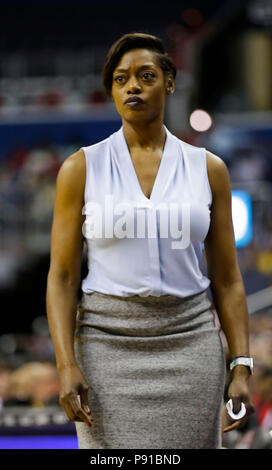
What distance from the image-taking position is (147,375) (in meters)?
1.55

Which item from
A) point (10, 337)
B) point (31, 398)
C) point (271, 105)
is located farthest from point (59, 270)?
point (271, 105)

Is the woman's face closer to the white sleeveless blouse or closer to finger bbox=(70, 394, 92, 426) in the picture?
the white sleeveless blouse

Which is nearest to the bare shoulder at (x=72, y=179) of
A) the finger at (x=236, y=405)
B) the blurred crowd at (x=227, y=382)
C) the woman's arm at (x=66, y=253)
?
the woman's arm at (x=66, y=253)

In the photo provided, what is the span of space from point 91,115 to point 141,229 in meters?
6.84

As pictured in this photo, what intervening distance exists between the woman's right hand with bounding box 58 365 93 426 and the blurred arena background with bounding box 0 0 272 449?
2.49 m

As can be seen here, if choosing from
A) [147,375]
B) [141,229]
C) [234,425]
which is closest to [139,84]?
[141,229]

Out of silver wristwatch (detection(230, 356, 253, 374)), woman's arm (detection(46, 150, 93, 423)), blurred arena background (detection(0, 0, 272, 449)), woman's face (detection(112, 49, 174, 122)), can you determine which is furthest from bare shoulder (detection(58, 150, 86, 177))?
blurred arena background (detection(0, 0, 272, 449))

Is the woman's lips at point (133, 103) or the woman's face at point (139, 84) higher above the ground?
the woman's face at point (139, 84)

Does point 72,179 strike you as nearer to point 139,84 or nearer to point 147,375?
point 139,84

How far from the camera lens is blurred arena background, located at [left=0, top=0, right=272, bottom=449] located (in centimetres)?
619

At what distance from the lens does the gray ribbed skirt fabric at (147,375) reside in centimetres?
154

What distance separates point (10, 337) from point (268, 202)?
2324 millimetres

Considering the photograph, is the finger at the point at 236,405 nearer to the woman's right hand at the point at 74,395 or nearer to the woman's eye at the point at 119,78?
the woman's right hand at the point at 74,395
